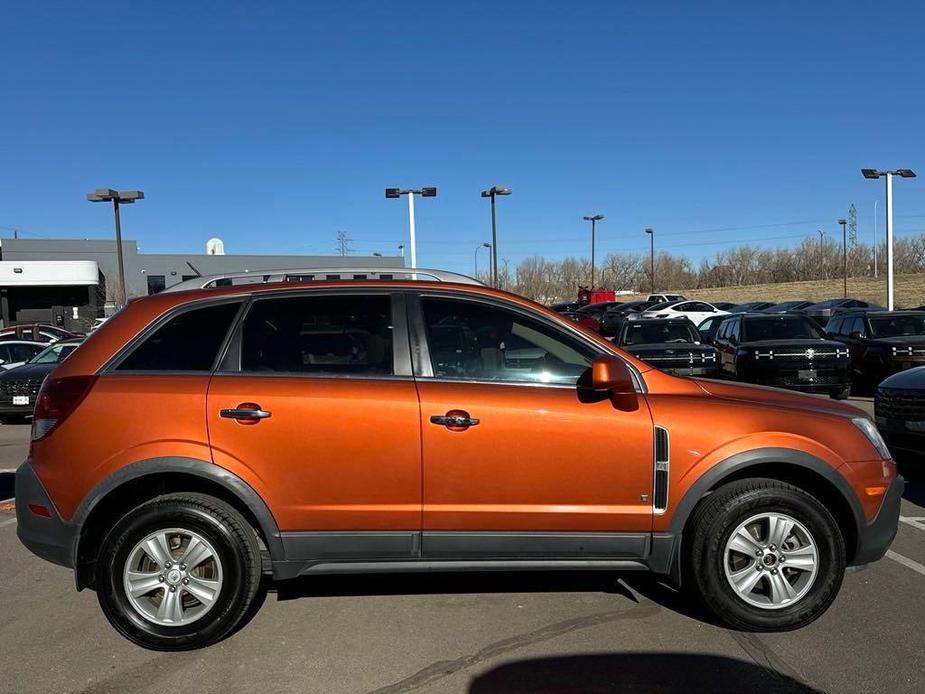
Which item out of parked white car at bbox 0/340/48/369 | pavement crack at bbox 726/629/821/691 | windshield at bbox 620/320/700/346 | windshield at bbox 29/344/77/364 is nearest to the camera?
pavement crack at bbox 726/629/821/691

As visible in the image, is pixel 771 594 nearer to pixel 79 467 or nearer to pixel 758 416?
pixel 758 416

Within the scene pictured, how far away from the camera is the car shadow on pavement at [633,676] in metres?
3.25

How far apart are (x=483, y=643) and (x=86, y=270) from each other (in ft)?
158

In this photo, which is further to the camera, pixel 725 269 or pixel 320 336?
pixel 725 269

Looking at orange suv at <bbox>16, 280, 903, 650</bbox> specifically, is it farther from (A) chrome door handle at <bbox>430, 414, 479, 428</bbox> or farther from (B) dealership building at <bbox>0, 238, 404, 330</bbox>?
(B) dealership building at <bbox>0, 238, 404, 330</bbox>

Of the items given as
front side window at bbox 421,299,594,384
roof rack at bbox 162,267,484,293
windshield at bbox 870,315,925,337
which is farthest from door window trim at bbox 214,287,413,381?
windshield at bbox 870,315,925,337

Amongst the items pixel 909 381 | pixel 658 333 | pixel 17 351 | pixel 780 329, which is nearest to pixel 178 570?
pixel 909 381

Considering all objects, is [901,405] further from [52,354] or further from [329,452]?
[52,354]

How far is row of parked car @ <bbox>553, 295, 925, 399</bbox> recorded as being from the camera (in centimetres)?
1232

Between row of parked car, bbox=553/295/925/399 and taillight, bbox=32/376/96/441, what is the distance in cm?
952

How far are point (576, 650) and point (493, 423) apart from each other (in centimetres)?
123

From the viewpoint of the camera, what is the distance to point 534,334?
395 cm

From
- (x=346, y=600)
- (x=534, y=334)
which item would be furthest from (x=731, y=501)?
(x=346, y=600)

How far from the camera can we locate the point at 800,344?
12555 mm
